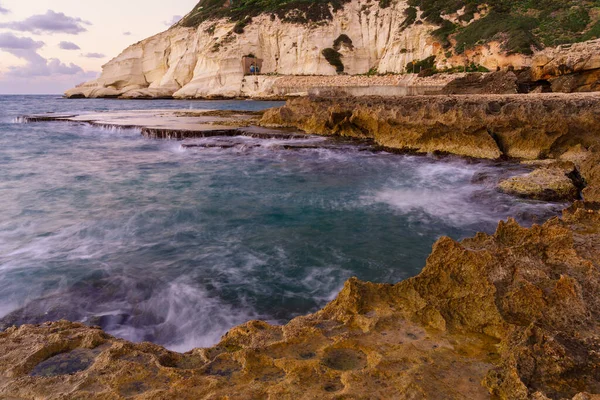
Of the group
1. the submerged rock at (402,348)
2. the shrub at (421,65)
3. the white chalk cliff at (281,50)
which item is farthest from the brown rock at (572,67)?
the white chalk cliff at (281,50)

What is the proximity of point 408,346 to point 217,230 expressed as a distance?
5.24 m

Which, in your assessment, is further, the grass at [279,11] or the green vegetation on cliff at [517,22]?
the grass at [279,11]

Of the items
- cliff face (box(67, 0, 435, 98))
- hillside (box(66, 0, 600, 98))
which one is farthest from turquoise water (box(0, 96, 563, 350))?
cliff face (box(67, 0, 435, 98))

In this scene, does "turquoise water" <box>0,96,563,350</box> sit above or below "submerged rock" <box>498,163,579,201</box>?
below

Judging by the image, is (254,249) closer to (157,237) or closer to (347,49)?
(157,237)

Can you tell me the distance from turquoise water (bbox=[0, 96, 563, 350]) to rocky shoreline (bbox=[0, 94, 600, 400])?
1317 millimetres

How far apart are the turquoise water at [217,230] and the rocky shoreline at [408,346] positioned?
51.8 inches

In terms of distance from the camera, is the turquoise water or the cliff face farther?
the cliff face

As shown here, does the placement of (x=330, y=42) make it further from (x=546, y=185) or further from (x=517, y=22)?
(x=546, y=185)

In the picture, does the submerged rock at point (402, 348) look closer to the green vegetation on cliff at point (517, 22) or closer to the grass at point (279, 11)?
the green vegetation on cliff at point (517, 22)

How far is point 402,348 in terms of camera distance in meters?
2.55

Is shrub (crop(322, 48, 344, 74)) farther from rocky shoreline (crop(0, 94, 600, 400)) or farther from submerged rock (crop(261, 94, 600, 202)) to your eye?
rocky shoreline (crop(0, 94, 600, 400))

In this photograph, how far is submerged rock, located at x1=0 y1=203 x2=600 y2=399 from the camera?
2.16m

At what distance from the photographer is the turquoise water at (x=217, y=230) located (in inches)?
183
